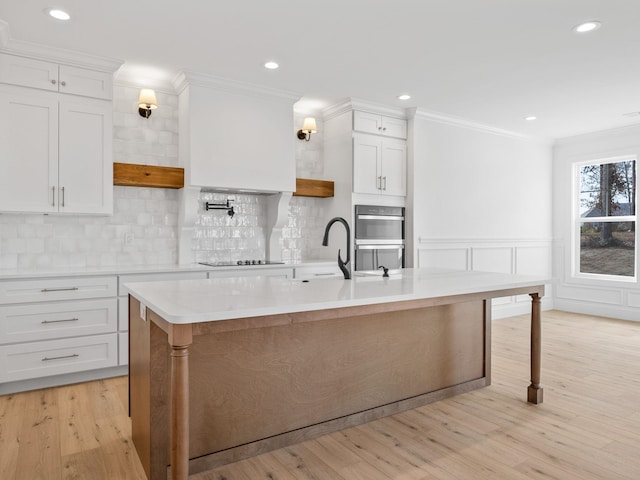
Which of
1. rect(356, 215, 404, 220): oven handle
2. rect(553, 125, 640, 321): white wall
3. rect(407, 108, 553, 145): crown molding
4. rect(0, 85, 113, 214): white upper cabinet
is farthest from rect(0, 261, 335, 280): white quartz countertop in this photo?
rect(553, 125, 640, 321): white wall

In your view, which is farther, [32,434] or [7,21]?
[7,21]

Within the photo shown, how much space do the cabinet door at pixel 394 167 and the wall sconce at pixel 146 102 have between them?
258cm

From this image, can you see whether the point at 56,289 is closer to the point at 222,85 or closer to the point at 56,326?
the point at 56,326

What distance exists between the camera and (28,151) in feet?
11.6

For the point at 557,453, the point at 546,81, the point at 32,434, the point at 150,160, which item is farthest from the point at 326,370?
the point at 546,81

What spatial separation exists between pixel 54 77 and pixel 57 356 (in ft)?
7.36

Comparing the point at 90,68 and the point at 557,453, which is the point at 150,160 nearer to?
the point at 90,68

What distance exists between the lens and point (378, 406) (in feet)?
9.27

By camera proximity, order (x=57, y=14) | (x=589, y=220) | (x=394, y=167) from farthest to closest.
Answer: (x=589, y=220) < (x=394, y=167) < (x=57, y=14)

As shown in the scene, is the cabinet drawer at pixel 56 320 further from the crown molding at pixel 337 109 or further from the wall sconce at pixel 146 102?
the crown molding at pixel 337 109

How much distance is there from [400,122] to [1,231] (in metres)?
4.26

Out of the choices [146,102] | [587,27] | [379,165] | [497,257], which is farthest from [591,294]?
[146,102]

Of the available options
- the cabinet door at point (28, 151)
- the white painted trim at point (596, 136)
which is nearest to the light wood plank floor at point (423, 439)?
the cabinet door at point (28, 151)

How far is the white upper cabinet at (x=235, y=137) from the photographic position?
420 cm
